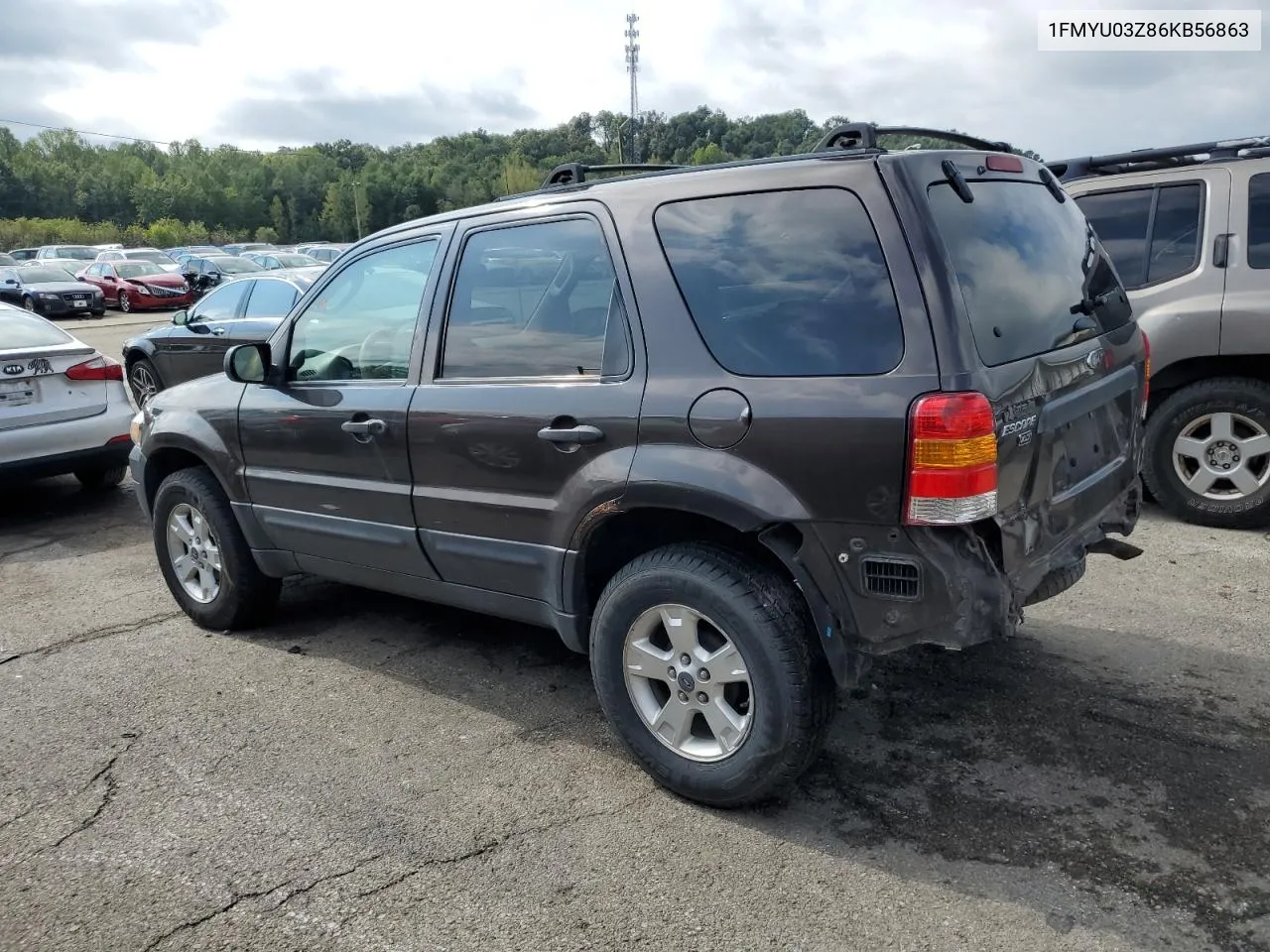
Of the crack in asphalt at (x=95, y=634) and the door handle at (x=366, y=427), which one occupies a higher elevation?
the door handle at (x=366, y=427)

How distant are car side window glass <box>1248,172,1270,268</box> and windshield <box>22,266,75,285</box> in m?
28.8

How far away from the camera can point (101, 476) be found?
7.94 metres

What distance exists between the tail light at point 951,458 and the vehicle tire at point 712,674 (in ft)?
1.78

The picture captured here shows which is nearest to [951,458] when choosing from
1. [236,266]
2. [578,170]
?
[578,170]

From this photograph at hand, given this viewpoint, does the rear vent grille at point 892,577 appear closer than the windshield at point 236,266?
Yes

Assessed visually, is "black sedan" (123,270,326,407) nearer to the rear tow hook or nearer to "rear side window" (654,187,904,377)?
"rear side window" (654,187,904,377)

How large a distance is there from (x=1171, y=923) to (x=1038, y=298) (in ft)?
5.81

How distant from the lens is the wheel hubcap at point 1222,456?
218 inches

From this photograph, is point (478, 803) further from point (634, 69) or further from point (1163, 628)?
point (634, 69)

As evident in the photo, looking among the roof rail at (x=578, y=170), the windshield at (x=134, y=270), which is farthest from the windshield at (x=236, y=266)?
the roof rail at (x=578, y=170)

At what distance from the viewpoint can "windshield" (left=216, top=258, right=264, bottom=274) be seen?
2795 centimetres

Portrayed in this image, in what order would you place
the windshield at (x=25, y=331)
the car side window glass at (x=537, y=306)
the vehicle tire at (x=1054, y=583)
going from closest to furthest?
1. the vehicle tire at (x=1054, y=583)
2. the car side window glass at (x=537, y=306)
3. the windshield at (x=25, y=331)

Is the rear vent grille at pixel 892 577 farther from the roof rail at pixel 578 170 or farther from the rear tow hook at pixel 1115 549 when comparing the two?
the roof rail at pixel 578 170

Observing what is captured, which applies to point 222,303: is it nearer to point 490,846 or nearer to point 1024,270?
point 490,846
